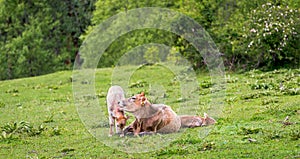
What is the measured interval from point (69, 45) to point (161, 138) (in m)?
41.7

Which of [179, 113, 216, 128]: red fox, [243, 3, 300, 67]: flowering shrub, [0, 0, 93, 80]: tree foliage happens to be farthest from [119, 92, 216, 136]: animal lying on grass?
[0, 0, 93, 80]: tree foliage

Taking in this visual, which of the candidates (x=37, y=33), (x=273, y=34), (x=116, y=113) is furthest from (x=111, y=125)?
(x=37, y=33)

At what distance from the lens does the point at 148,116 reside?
10.6 meters

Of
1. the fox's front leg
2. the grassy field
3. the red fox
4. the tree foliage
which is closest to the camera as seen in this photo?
the grassy field

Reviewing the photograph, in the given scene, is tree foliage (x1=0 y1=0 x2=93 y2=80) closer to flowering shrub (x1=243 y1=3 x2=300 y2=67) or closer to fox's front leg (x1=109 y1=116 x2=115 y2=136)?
flowering shrub (x1=243 y1=3 x2=300 y2=67)

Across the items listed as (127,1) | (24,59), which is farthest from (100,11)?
(24,59)

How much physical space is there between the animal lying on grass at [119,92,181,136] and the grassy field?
25 centimetres

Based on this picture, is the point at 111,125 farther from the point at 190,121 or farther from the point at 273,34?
the point at 273,34

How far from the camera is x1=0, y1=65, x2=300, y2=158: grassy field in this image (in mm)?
9371

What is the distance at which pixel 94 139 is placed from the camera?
1099 cm

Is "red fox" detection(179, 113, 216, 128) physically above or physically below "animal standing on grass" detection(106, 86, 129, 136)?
below

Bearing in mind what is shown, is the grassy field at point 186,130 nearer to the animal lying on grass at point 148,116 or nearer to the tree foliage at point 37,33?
the animal lying on grass at point 148,116

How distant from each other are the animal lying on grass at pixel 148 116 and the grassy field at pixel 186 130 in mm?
251

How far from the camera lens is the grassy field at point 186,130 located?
9371 mm
